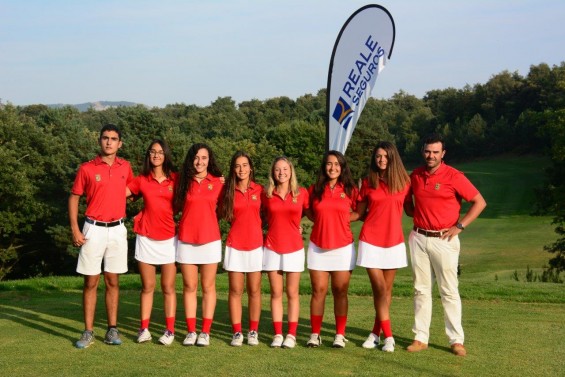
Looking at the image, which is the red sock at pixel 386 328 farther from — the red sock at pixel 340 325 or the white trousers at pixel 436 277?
the red sock at pixel 340 325

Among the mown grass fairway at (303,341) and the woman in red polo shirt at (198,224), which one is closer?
the mown grass fairway at (303,341)

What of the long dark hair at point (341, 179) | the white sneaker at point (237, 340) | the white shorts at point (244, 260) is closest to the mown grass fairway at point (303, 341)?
the white sneaker at point (237, 340)

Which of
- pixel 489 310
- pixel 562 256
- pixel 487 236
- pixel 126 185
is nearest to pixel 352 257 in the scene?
pixel 126 185

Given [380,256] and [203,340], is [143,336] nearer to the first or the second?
[203,340]

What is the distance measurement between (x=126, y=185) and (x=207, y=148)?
979mm

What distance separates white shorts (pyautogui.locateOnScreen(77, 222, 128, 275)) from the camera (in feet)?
25.8

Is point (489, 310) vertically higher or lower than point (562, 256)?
higher

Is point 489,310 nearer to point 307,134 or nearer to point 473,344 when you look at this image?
point 473,344

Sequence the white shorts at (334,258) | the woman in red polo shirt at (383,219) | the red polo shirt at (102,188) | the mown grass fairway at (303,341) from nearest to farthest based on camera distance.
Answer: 1. the mown grass fairway at (303,341)
2. the woman in red polo shirt at (383,219)
3. the white shorts at (334,258)
4. the red polo shirt at (102,188)

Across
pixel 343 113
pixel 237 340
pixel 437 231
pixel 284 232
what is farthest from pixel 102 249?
pixel 343 113

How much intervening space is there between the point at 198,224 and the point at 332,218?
4.62 feet

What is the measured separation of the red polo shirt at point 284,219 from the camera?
7.69m

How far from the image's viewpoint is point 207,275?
789cm

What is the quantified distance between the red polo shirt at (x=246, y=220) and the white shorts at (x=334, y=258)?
25.3 inches
